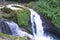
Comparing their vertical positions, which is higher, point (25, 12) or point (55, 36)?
point (25, 12)

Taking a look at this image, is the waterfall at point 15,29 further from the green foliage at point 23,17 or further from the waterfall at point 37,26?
the waterfall at point 37,26

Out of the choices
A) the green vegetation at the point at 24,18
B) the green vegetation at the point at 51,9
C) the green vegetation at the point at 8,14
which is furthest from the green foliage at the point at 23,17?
the green vegetation at the point at 51,9

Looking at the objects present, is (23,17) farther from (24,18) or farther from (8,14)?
(8,14)

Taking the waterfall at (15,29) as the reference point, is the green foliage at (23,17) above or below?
above

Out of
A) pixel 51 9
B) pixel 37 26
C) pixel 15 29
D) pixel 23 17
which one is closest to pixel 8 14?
pixel 23 17

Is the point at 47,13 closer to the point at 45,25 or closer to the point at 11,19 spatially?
the point at 45,25

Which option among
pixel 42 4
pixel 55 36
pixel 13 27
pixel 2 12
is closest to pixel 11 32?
pixel 13 27
